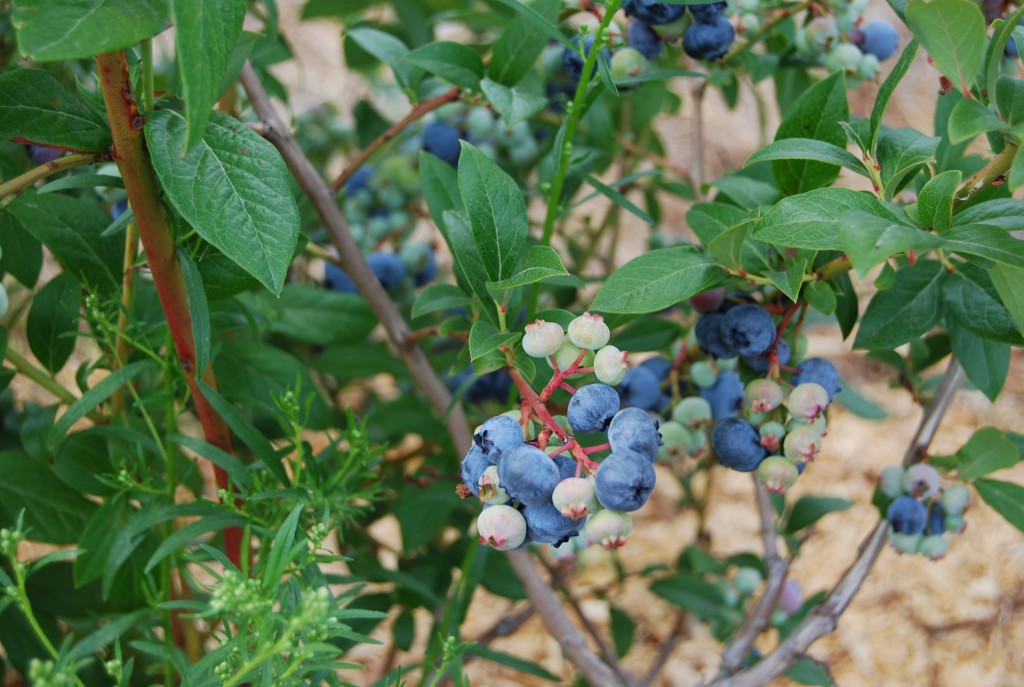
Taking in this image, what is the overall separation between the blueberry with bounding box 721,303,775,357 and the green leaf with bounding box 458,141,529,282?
227 millimetres

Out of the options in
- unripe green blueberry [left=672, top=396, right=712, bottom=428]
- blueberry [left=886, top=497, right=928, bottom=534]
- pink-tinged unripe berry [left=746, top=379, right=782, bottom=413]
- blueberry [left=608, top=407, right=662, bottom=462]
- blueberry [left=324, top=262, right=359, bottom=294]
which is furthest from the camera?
blueberry [left=324, top=262, right=359, bottom=294]

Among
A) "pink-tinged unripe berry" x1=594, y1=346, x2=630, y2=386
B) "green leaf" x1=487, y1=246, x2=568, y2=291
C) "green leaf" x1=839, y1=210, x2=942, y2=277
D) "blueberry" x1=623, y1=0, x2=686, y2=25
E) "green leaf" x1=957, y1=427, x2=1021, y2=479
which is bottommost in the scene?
"green leaf" x1=957, y1=427, x2=1021, y2=479

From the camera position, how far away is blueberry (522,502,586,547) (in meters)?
0.66

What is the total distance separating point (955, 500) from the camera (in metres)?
1.10

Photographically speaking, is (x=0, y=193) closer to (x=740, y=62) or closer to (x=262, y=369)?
(x=262, y=369)

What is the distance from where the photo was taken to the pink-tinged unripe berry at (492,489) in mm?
671

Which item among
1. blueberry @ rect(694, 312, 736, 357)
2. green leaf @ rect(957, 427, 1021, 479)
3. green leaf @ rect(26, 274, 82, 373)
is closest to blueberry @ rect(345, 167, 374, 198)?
green leaf @ rect(26, 274, 82, 373)

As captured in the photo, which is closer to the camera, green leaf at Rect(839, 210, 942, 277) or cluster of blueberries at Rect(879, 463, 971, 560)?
green leaf at Rect(839, 210, 942, 277)

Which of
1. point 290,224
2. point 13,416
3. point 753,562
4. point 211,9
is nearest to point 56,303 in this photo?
point 13,416

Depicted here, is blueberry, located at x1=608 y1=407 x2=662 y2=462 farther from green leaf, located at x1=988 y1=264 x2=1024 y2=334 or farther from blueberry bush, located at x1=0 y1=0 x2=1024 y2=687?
green leaf, located at x1=988 y1=264 x2=1024 y2=334

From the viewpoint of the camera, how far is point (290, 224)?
2.28 ft

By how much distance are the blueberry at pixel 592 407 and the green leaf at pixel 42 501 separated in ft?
2.24

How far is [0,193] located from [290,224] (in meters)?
0.21

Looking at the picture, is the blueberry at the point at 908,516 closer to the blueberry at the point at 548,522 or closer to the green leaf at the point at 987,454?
the green leaf at the point at 987,454
